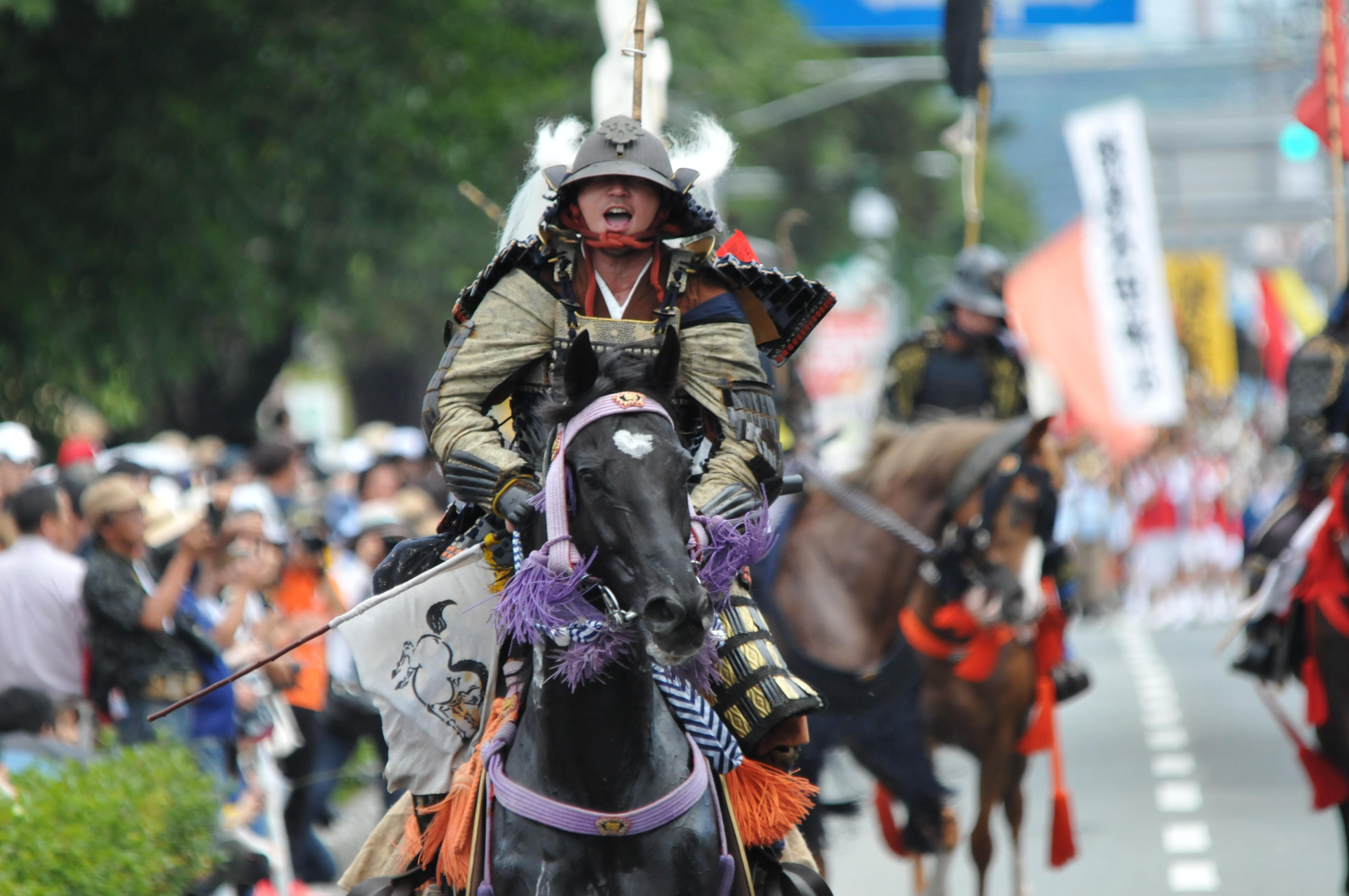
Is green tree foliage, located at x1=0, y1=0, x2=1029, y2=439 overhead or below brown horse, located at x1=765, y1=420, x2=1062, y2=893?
overhead

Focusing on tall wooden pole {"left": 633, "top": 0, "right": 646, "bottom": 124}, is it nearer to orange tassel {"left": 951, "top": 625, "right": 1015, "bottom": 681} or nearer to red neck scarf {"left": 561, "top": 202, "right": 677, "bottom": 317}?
red neck scarf {"left": 561, "top": 202, "right": 677, "bottom": 317}

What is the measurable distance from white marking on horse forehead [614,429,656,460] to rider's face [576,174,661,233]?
34.5 inches

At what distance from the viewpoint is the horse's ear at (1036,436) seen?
829 centimetres

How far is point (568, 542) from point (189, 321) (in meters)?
10.7

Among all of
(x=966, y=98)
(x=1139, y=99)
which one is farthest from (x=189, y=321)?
(x=1139, y=99)

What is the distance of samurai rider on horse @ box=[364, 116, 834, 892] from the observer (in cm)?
459

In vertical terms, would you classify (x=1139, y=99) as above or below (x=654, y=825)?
above

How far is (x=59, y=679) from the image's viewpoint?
25.4 feet

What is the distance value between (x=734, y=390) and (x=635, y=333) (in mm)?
293

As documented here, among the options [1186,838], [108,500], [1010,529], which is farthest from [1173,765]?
[108,500]

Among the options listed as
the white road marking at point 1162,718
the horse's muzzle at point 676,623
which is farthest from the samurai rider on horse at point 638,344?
the white road marking at point 1162,718

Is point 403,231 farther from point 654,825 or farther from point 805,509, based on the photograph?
point 654,825

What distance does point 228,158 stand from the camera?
1335cm

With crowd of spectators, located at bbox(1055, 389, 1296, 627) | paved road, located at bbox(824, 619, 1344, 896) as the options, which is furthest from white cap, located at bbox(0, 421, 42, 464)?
crowd of spectators, located at bbox(1055, 389, 1296, 627)
